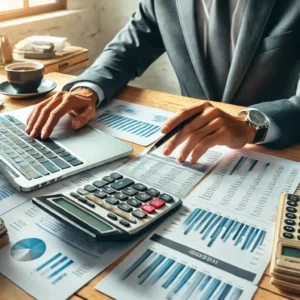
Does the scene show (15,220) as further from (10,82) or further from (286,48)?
(286,48)

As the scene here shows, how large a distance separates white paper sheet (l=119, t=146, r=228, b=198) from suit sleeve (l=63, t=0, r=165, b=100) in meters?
0.34

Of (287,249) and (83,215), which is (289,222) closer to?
(287,249)

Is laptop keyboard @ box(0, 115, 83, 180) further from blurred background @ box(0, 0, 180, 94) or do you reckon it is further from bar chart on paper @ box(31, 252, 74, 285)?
blurred background @ box(0, 0, 180, 94)

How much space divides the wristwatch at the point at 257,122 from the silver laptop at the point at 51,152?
25 cm

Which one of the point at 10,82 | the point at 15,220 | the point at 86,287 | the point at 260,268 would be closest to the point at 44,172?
the point at 15,220

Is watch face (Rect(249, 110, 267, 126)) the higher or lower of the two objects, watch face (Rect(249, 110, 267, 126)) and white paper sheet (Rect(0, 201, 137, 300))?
the higher

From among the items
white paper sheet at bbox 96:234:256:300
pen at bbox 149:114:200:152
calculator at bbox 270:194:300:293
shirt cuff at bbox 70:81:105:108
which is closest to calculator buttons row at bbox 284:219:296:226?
calculator at bbox 270:194:300:293

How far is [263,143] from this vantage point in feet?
2.82

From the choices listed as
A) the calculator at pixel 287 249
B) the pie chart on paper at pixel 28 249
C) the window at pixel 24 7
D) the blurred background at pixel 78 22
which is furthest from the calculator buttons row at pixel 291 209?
the window at pixel 24 7

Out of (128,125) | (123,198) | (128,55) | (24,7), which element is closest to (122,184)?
(123,198)

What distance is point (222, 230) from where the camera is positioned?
0.59m

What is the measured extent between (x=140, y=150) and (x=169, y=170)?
0.33ft

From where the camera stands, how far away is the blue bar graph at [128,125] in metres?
0.91

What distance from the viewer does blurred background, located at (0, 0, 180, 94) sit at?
222cm
